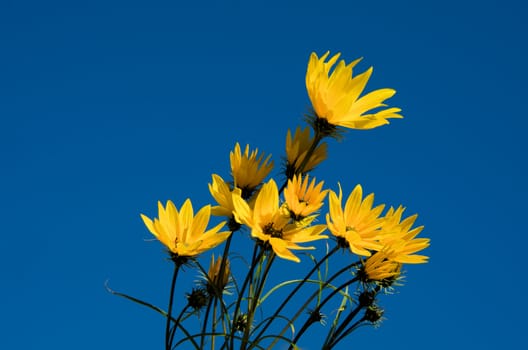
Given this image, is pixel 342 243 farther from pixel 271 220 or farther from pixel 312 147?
pixel 312 147

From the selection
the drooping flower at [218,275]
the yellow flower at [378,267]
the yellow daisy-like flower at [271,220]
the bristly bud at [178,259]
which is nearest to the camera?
the yellow daisy-like flower at [271,220]

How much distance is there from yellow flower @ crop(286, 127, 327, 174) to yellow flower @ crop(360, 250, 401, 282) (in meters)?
0.37

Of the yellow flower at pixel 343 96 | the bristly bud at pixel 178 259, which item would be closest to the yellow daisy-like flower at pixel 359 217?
the yellow flower at pixel 343 96

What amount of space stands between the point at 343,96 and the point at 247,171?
40 centimetres

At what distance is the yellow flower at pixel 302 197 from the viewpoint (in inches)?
70.1

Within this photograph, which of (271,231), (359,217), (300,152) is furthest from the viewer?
(300,152)

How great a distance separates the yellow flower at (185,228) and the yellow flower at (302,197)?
0.20 metres

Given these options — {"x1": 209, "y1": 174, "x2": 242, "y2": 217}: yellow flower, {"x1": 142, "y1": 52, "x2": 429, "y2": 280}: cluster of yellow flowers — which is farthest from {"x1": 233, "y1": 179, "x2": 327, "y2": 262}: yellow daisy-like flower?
{"x1": 209, "y1": 174, "x2": 242, "y2": 217}: yellow flower

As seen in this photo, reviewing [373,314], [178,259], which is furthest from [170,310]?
[373,314]

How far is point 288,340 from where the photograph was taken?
1949 millimetres

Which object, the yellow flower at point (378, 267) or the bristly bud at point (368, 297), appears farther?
the bristly bud at point (368, 297)

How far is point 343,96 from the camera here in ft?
6.23

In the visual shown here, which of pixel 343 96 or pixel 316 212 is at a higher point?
pixel 343 96

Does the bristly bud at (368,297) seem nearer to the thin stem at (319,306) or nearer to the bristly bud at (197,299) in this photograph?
the thin stem at (319,306)
